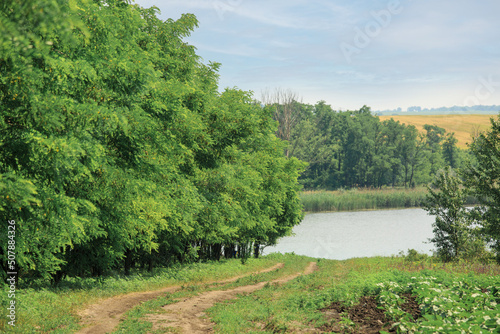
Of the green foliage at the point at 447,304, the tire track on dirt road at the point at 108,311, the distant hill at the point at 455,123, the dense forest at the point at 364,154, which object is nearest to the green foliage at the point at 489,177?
the green foliage at the point at 447,304

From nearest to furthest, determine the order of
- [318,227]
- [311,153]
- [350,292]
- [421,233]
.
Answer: [350,292]
[421,233]
[318,227]
[311,153]

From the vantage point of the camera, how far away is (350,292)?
12.1m

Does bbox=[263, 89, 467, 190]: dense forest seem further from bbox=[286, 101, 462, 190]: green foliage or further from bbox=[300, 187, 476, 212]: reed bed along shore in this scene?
bbox=[300, 187, 476, 212]: reed bed along shore

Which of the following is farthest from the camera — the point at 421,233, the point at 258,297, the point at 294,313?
the point at 421,233

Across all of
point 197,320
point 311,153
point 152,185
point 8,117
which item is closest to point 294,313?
point 197,320

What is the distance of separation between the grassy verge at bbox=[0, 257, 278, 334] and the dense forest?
8717 cm

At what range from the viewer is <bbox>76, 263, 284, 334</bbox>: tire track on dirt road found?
34.3ft

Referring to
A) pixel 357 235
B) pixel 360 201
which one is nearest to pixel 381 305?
pixel 357 235

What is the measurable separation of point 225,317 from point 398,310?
14.6 ft

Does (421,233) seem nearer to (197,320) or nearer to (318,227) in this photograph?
(318,227)

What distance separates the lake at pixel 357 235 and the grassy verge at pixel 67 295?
26401 mm

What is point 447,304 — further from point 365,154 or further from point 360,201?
point 365,154

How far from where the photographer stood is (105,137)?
14016mm

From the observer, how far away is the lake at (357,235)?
4569cm
